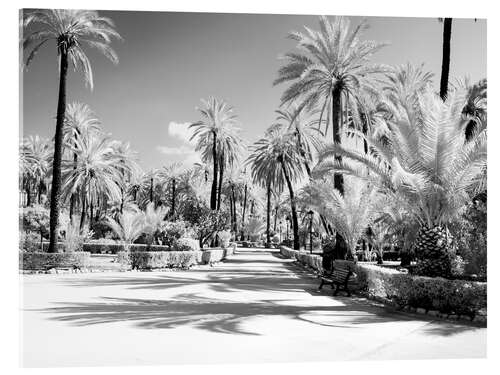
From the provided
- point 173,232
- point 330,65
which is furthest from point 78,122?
point 330,65

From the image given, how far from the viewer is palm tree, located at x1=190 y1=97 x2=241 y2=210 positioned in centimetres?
3441

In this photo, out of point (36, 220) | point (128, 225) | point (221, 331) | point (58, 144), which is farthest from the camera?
point (36, 220)

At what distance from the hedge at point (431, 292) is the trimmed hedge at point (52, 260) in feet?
39.8

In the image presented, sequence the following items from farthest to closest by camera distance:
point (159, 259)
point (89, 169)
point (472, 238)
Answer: point (89, 169) → point (159, 259) → point (472, 238)

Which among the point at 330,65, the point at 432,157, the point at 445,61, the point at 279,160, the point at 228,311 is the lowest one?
the point at 228,311

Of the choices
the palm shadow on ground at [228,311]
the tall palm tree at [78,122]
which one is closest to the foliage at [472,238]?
the palm shadow on ground at [228,311]

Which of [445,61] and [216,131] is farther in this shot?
[216,131]

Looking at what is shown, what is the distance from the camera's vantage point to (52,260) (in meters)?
18.5

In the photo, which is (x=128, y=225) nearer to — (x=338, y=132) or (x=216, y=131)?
(x=216, y=131)

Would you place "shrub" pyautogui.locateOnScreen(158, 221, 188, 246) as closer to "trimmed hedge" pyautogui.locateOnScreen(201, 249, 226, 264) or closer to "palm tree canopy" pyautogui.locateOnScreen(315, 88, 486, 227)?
"trimmed hedge" pyautogui.locateOnScreen(201, 249, 226, 264)

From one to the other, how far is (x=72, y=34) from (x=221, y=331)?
1564 centimetres

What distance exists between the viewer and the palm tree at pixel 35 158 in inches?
1429

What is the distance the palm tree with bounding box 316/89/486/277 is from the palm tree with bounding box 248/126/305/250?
23330 millimetres

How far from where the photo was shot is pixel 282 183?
39.7 m
